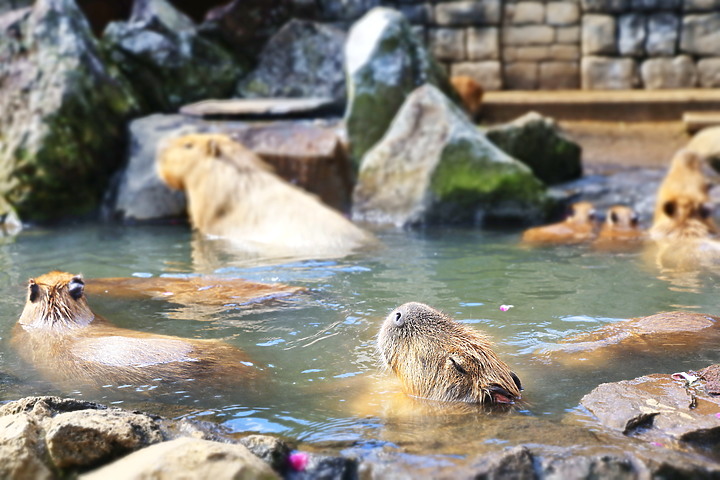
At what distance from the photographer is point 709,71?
41.2ft

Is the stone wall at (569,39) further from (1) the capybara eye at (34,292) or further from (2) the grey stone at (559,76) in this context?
(1) the capybara eye at (34,292)

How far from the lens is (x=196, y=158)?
7.86 m

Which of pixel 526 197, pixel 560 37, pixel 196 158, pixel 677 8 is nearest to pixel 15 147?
pixel 196 158

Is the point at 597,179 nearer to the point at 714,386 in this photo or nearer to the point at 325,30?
the point at 325,30

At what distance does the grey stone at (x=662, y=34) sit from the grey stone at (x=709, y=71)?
46 cm

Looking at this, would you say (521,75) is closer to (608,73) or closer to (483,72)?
(483,72)

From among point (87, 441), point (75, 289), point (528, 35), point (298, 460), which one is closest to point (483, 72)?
point (528, 35)

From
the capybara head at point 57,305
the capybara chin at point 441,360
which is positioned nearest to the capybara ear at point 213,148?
the capybara head at point 57,305

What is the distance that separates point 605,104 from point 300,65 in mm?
4563

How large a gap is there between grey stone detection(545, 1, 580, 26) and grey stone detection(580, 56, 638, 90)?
0.65 m

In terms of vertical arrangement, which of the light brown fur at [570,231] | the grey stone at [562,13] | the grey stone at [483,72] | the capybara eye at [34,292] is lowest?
the light brown fur at [570,231]

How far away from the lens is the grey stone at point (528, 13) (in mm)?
13164

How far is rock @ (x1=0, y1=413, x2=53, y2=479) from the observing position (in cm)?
270

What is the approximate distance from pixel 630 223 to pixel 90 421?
6021mm
